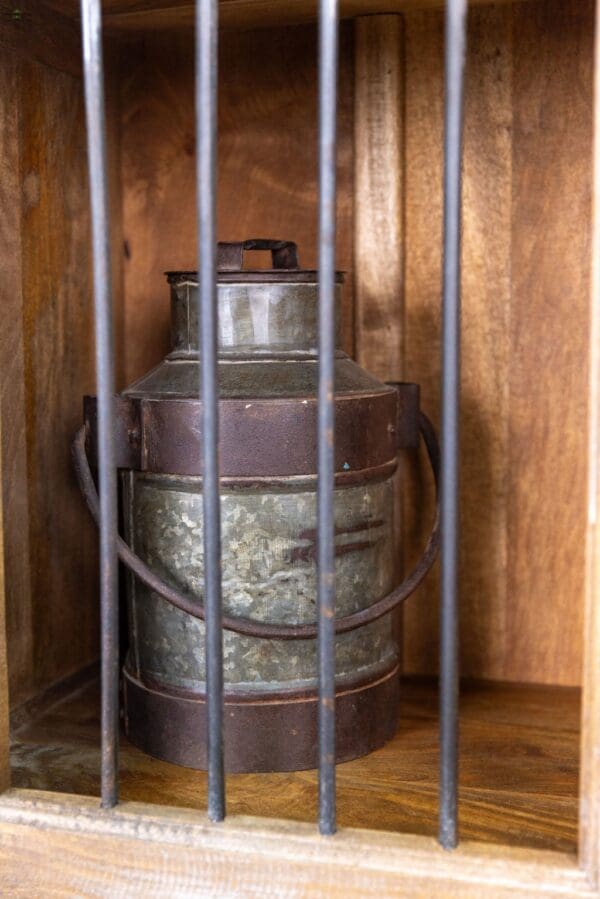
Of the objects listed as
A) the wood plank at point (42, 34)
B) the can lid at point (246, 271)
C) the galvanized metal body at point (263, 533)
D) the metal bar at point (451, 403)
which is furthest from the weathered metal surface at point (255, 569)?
the wood plank at point (42, 34)

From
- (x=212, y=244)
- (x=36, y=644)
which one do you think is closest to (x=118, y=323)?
(x=36, y=644)

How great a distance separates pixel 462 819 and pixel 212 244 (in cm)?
75

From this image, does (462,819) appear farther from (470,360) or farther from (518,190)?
(518,190)

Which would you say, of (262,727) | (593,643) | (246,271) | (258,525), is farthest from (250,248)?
(593,643)

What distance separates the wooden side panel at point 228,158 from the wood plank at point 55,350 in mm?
121

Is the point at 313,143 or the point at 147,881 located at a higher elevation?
the point at 313,143

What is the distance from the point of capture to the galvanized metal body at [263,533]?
1.42m

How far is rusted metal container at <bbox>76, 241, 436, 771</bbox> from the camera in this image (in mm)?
1407

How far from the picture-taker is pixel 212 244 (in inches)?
41.1

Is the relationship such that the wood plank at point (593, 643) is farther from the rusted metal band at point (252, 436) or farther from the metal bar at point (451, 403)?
the rusted metal band at point (252, 436)

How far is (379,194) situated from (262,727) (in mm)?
872

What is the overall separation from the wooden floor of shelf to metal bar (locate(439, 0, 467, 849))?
0.25m

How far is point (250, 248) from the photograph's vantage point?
1516mm

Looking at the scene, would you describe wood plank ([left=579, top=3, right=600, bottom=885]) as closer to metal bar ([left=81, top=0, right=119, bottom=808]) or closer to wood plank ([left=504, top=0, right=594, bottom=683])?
metal bar ([left=81, top=0, right=119, bottom=808])
